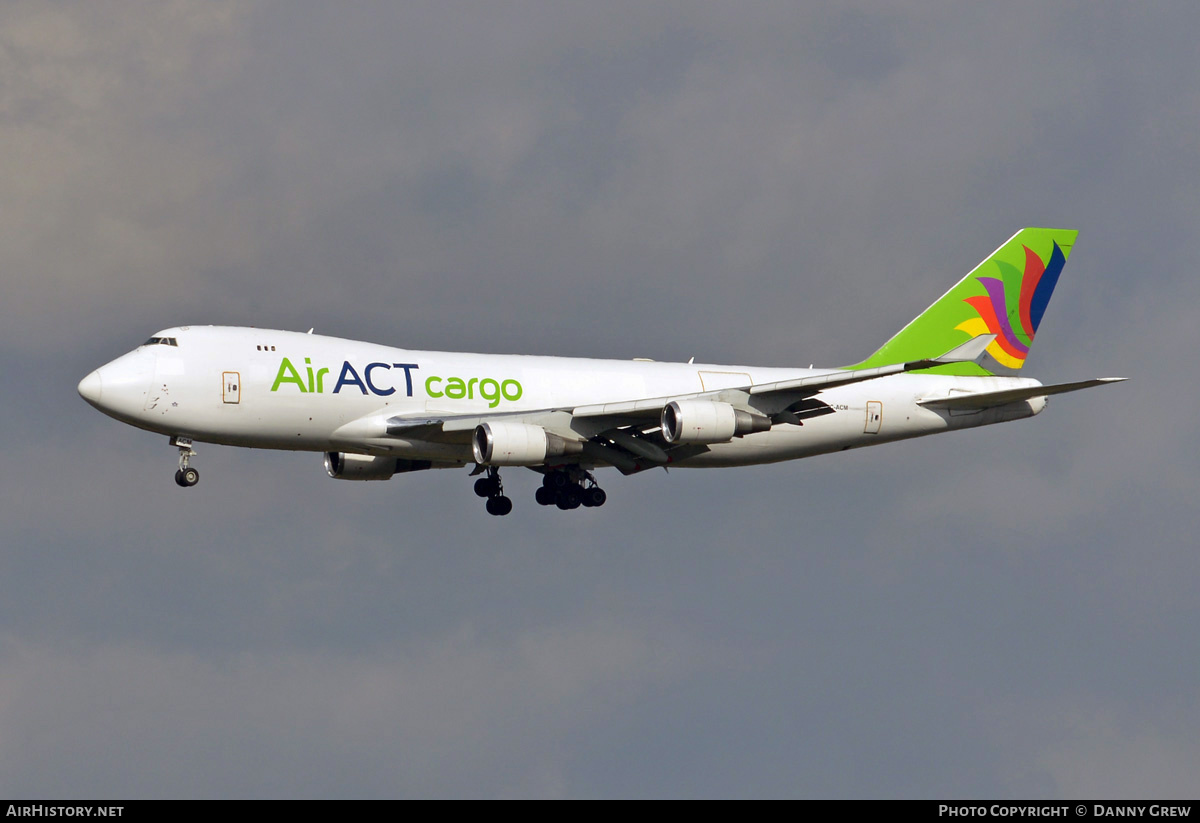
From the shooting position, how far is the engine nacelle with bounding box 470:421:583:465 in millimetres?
56062

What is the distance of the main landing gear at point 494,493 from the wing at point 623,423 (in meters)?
4.66

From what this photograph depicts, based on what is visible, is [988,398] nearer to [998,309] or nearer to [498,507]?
[998,309]

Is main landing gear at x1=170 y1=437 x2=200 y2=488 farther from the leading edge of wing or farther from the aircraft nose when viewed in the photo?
the leading edge of wing

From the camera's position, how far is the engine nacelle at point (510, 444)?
56.1 meters

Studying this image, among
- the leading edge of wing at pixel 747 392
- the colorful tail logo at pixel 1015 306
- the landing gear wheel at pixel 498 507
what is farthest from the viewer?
the colorful tail logo at pixel 1015 306

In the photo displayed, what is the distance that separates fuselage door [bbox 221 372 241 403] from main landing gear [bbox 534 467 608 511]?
519 inches

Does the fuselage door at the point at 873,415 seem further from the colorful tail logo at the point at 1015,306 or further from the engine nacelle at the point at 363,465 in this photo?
the engine nacelle at the point at 363,465

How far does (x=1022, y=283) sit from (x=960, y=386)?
5728 millimetres

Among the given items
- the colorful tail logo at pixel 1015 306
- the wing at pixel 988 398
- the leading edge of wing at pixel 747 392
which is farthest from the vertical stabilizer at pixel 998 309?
the leading edge of wing at pixel 747 392

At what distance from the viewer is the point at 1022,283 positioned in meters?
68.1

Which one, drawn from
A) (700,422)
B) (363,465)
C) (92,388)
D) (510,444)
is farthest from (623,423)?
(92,388)

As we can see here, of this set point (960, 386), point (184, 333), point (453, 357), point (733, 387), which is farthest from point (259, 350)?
point (960, 386)

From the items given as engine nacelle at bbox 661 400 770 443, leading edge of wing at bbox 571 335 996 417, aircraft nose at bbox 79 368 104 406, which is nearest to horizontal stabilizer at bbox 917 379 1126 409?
leading edge of wing at bbox 571 335 996 417

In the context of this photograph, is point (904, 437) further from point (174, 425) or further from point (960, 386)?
point (174, 425)
